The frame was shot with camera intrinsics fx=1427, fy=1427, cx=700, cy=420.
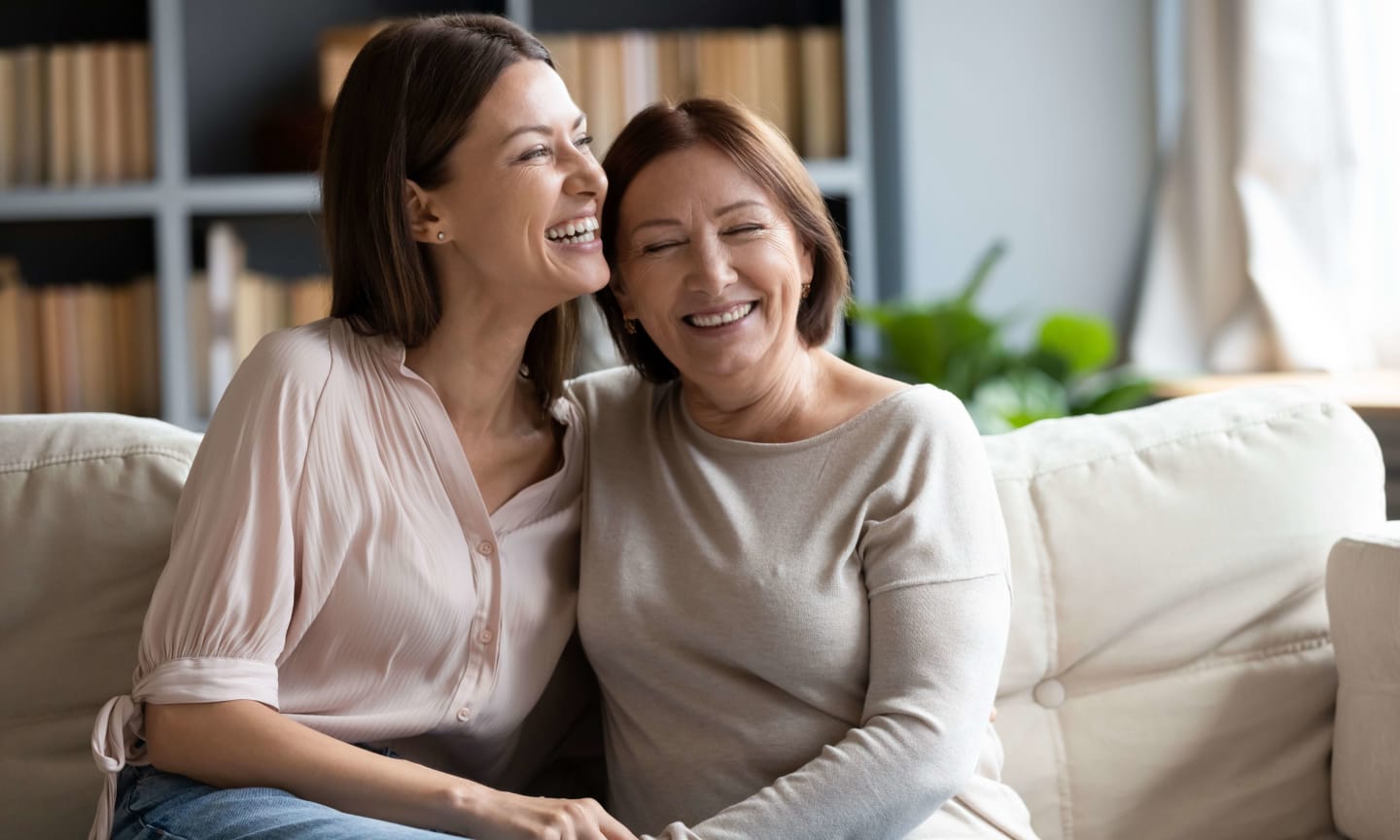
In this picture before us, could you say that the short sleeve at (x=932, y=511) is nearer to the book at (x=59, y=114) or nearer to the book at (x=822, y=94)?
the book at (x=822, y=94)

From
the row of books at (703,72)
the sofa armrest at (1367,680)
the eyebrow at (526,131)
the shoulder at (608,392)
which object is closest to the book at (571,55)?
the row of books at (703,72)

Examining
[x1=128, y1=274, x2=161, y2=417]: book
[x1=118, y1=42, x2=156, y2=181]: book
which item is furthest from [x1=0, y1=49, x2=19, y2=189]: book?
[x1=128, y1=274, x2=161, y2=417]: book

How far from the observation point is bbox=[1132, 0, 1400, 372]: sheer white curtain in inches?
117

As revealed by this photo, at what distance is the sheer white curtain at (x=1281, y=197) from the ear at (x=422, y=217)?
214 centimetres

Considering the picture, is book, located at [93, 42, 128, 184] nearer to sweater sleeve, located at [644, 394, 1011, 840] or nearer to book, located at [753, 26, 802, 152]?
book, located at [753, 26, 802, 152]

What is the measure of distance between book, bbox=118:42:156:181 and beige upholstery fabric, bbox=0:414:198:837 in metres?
1.76

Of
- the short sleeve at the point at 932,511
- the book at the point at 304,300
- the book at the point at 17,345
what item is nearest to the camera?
the short sleeve at the point at 932,511

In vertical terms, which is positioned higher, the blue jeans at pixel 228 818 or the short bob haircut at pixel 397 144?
the short bob haircut at pixel 397 144

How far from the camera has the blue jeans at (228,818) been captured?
1260 millimetres

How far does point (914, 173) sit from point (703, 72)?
0.57 m

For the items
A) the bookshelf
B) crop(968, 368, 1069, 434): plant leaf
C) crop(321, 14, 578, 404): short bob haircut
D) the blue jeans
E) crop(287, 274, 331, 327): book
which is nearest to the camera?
the blue jeans

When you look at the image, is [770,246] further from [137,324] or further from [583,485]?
[137,324]

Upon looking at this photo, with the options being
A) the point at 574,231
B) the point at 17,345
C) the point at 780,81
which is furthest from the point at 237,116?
the point at 574,231

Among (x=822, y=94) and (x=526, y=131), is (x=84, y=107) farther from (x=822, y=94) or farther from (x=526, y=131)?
(x=526, y=131)
